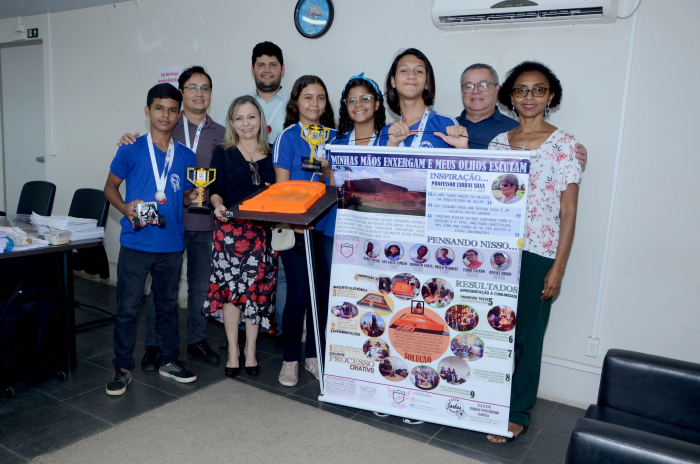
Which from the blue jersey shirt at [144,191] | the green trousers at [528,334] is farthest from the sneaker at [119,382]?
the green trousers at [528,334]

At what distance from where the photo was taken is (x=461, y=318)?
2291 millimetres

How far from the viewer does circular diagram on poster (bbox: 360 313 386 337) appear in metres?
2.43

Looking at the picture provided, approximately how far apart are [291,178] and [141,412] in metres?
1.50

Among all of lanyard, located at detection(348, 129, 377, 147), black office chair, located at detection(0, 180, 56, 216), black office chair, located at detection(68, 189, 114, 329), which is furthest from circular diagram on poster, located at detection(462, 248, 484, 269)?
black office chair, located at detection(0, 180, 56, 216)

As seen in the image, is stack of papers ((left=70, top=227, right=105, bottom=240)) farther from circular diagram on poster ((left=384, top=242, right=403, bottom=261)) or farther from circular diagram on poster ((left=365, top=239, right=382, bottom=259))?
circular diagram on poster ((left=384, top=242, right=403, bottom=261))

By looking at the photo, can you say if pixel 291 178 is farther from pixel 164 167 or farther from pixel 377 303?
pixel 377 303

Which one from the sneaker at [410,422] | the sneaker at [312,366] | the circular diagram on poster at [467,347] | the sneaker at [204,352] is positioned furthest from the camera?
the sneaker at [204,352]

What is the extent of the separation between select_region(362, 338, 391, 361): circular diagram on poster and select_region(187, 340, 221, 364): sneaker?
128 cm

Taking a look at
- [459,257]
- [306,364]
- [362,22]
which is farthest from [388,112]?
[306,364]

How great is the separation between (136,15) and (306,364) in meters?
3.82

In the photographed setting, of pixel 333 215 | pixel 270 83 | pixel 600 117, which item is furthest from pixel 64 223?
pixel 600 117

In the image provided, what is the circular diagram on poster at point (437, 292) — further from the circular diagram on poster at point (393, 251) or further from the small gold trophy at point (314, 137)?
the small gold trophy at point (314, 137)

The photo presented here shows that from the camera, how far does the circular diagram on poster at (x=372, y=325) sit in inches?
95.6

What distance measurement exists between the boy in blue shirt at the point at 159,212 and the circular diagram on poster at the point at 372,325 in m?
1.22
